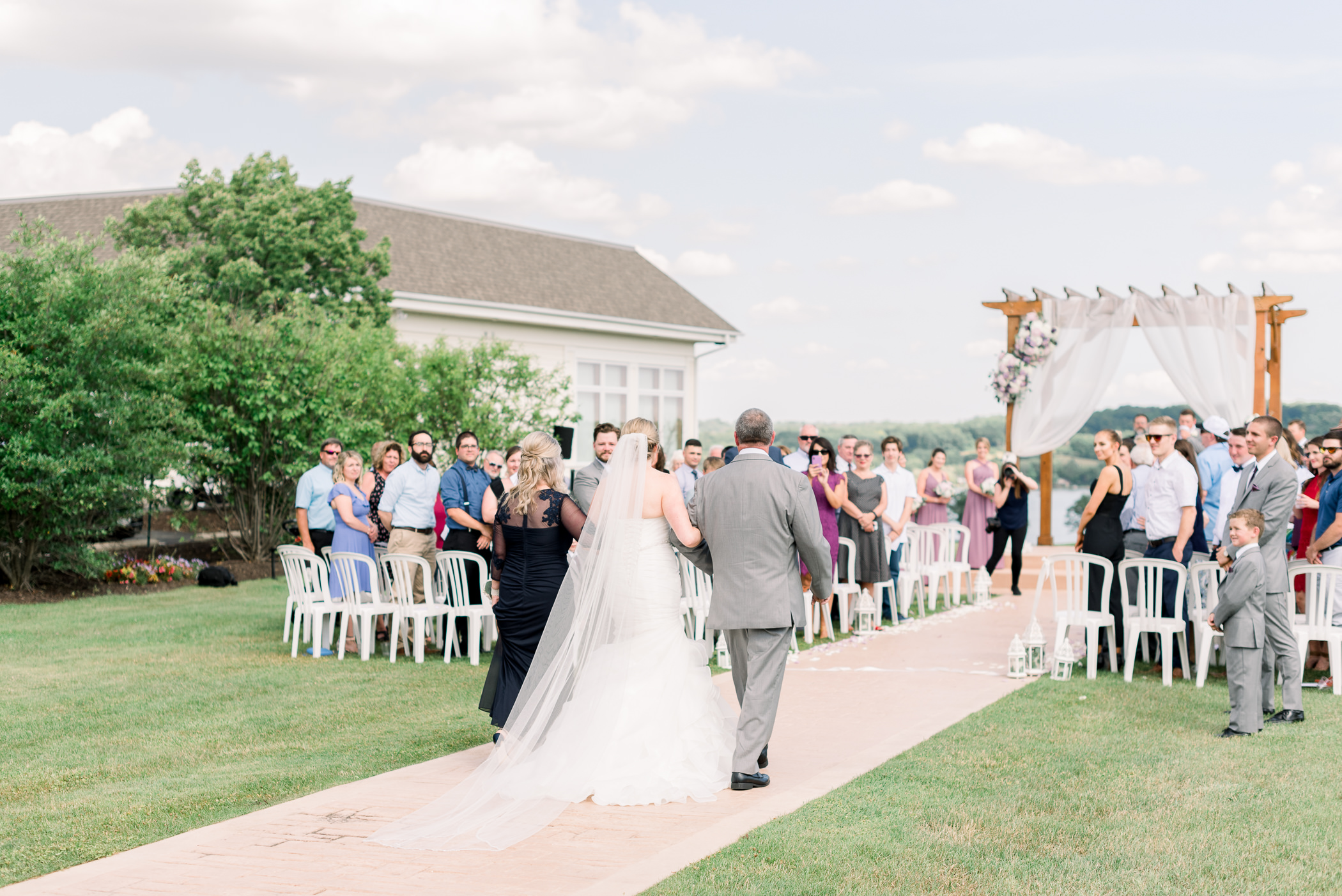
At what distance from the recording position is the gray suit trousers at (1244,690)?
23.8ft

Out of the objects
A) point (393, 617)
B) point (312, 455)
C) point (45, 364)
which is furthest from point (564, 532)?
point (312, 455)

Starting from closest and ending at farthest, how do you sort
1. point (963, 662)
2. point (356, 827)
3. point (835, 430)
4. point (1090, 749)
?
point (356, 827), point (1090, 749), point (963, 662), point (835, 430)

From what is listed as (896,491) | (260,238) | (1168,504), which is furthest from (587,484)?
(260,238)

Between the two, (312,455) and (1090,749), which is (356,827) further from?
(312,455)

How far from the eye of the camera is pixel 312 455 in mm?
18109

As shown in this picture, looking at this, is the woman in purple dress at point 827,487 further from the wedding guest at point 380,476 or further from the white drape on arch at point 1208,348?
the white drape on arch at point 1208,348

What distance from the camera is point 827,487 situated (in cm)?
1148

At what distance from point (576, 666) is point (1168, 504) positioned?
5353 millimetres

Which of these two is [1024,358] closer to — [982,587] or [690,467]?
[982,587]

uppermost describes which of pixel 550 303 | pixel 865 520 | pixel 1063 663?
pixel 550 303

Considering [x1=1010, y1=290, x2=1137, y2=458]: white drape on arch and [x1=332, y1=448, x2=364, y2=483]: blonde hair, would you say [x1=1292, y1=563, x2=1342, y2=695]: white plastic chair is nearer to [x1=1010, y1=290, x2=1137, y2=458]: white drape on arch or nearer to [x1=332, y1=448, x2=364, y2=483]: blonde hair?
[x1=332, y1=448, x2=364, y2=483]: blonde hair

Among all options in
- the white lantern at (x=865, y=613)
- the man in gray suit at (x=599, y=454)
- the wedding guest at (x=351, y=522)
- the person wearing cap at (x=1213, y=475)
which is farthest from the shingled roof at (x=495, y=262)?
the man in gray suit at (x=599, y=454)

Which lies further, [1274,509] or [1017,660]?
[1017,660]

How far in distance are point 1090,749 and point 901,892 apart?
284 cm
